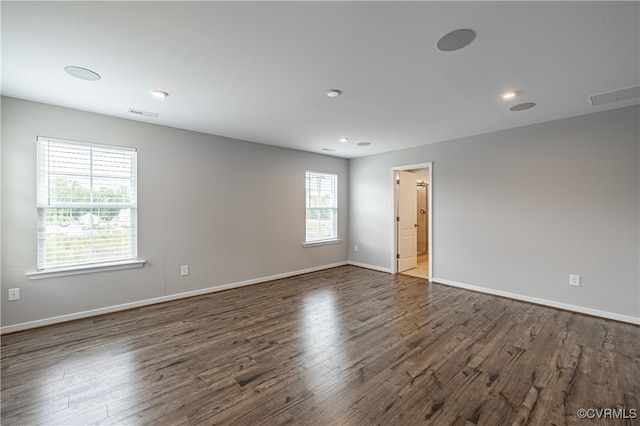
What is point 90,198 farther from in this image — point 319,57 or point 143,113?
point 319,57

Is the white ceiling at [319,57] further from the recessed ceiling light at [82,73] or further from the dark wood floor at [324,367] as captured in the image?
the dark wood floor at [324,367]

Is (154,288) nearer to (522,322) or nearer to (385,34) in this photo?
(385,34)

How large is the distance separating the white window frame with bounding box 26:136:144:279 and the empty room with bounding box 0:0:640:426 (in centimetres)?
2

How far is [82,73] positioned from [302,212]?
3814 millimetres

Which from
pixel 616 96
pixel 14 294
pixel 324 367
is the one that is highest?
pixel 616 96

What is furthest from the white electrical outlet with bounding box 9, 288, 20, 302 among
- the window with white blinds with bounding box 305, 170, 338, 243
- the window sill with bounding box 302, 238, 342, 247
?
the window with white blinds with bounding box 305, 170, 338, 243

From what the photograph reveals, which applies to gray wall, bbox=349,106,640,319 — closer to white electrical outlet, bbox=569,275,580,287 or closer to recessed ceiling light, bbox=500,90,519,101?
white electrical outlet, bbox=569,275,580,287

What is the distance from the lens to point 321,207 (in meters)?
5.97

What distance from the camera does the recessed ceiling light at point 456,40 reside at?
6.08ft

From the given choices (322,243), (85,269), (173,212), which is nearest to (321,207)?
(322,243)

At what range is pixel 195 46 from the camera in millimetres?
2025

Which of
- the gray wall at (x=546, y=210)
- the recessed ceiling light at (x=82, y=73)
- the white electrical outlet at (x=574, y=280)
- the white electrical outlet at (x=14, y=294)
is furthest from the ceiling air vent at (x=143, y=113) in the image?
the white electrical outlet at (x=574, y=280)

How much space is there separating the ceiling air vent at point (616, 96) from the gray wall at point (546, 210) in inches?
19.2

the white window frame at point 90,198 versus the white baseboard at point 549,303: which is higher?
the white window frame at point 90,198
